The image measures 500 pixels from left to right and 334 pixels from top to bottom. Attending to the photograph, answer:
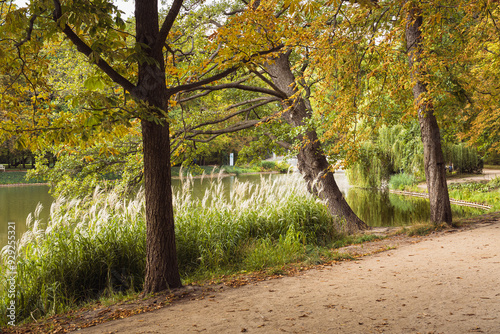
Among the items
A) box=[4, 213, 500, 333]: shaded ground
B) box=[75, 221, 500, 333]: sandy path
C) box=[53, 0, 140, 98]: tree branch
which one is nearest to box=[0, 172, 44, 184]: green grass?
box=[53, 0, 140, 98]: tree branch

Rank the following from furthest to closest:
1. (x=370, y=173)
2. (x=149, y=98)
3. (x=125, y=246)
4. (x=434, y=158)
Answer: (x=370, y=173)
(x=434, y=158)
(x=125, y=246)
(x=149, y=98)

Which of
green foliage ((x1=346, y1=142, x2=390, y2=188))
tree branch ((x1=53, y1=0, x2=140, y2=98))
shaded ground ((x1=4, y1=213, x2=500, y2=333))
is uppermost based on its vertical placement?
tree branch ((x1=53, y1=0, x2=140, y2=98))

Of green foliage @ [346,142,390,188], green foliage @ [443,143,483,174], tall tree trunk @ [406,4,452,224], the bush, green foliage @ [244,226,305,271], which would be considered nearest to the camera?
green foliage @ [244,226,305,271]

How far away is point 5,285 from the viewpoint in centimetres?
467

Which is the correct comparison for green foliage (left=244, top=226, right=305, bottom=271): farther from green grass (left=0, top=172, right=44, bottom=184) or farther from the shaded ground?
green grass (left=0, top=172, right=44, bottom=184)

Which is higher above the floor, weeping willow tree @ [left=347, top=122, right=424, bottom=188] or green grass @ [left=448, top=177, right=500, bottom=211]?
weeping willow tree @ [left=347, top=122, right=424, bottom=188]

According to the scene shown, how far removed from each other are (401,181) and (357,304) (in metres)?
18.2

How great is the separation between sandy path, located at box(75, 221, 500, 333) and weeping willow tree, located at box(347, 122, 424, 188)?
14.1m

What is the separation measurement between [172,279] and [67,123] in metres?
2.08

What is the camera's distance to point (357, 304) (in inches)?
142

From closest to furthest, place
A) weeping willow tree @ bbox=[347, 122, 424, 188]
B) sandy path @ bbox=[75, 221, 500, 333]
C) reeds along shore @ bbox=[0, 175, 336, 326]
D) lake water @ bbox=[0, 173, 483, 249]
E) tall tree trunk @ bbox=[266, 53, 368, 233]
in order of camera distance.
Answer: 1. sandy path @ bbox=[75, 221, 500, 333]
2. reeds along shore @ bbox=[0, 175, 336, 326]
3. tall tree trunk @ bbox=[266, 53, 368, 233]
4. lake water @ bbox=[0, 173, 483, 249]
5. weeping willow tree @ bbox=[347, 122, 424, 188]

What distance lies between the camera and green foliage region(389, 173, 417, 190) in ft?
65.9

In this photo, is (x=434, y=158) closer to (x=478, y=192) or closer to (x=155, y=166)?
(x=155, y=166)

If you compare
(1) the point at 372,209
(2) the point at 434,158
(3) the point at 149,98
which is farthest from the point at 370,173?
(3) the point at 149,98
